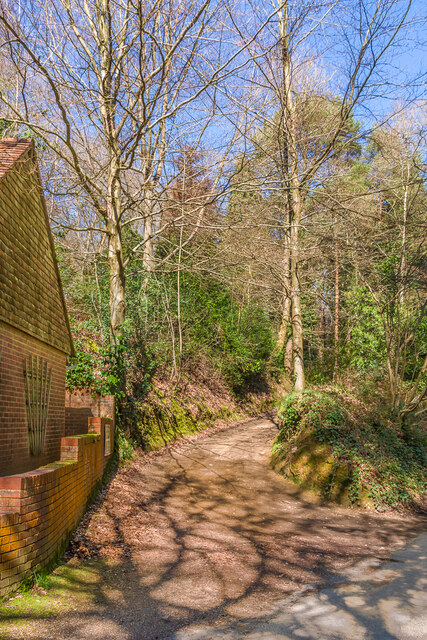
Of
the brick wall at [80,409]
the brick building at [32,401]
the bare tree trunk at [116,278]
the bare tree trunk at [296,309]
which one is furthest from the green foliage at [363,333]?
the brick building at [32,401]

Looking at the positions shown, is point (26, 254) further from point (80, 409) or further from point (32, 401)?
point (80, 409)

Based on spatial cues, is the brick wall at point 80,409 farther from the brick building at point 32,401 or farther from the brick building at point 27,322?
the brick building at point 27,322

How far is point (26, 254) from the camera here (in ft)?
26.2

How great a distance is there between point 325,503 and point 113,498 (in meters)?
4.80

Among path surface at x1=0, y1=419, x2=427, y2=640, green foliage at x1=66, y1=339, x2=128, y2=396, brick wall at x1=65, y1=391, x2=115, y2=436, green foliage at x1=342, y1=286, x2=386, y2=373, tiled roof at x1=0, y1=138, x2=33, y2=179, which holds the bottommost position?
path surface at x1=0, y1=419, x2=427, y2=640

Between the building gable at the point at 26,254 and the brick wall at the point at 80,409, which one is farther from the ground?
the building gable at the point at 26,254

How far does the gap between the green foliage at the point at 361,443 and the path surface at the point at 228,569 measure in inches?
33.0

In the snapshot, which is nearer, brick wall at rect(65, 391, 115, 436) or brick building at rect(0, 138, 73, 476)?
brick building at rect(0, 138, 73, 476)

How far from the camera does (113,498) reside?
29.1 ft

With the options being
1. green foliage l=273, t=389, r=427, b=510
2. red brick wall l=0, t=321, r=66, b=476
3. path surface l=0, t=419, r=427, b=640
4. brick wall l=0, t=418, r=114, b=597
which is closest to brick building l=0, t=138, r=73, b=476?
red brick wall l=0, t=321, r=66, b=476

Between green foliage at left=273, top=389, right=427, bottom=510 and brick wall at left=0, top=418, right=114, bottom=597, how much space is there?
6601 millimetres

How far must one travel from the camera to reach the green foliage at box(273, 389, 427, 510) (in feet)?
35.3

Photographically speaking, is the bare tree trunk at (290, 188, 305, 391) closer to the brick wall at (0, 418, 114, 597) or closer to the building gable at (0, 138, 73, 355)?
the building gable at (0, 138, 73, 355)

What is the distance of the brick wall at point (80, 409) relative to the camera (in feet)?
38.2
